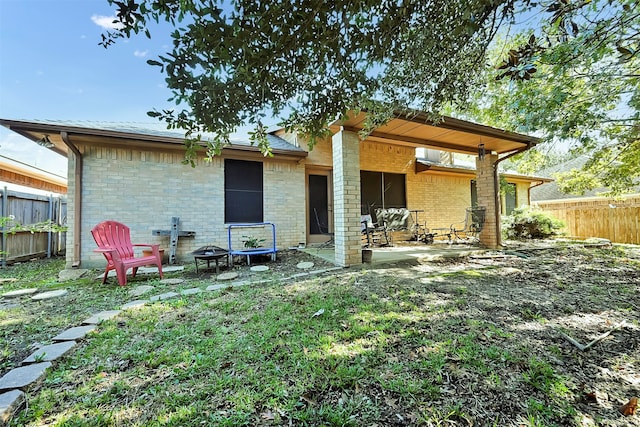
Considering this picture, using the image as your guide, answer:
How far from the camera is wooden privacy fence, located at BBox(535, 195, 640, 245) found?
31.6 ft

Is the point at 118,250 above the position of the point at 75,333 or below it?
above

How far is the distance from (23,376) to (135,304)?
1534 mm

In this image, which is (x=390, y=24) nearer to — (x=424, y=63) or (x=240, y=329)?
(x=424, y=63)

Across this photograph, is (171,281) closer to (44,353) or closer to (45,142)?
(44,353)

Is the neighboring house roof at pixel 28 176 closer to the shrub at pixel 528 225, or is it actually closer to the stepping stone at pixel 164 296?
the stepping stone at pixel 164 296

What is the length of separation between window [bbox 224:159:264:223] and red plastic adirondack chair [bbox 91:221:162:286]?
2.28 m

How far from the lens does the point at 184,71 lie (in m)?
1.75

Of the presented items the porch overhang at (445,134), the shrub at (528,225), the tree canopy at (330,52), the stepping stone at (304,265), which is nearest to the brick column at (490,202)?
the porch overhang at (445,134)

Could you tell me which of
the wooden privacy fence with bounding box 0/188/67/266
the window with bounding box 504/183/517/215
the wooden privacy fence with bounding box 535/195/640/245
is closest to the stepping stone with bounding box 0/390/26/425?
the wooden privacy fence with bounding box 0/188/67/266

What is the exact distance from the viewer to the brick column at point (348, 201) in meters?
4.87

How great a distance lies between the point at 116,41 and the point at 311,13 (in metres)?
1.40

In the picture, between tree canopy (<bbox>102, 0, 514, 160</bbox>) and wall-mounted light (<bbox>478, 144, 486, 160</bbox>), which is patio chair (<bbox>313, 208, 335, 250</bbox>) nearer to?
wall-mounted light (<bbox>478, 144, 486, 160</bbox>)

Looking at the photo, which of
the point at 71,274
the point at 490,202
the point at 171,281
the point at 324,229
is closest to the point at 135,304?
the point at 171,281

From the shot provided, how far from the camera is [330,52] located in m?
2.21
